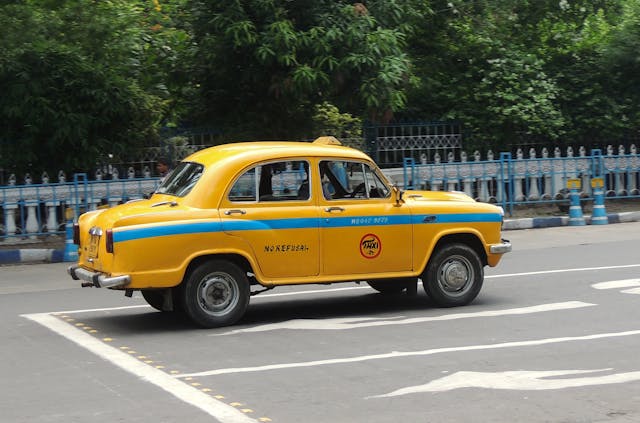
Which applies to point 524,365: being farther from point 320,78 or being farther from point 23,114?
point 23,114

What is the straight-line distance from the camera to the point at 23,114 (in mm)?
19188

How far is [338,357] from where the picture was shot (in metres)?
8.82

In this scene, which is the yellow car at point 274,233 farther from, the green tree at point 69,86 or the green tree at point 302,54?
the green tree at point 69,86

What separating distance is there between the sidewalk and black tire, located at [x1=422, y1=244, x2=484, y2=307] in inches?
308

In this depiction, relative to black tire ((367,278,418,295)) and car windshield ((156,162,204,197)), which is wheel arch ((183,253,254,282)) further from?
black tire ((367,278,418,295))

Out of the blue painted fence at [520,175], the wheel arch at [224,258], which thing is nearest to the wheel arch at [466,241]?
the wheel arch at [224,258]

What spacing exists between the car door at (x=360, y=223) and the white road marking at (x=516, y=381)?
275 centimetres

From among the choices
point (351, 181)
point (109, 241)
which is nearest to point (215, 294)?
point (109, 241)

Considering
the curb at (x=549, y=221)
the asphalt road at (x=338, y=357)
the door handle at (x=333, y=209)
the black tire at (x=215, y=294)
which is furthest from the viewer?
the curb at (x=549, y=221)

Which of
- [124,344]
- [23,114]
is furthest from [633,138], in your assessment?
[124,344]

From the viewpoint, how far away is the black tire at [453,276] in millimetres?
11117

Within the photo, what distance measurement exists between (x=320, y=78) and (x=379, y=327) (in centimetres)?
1024

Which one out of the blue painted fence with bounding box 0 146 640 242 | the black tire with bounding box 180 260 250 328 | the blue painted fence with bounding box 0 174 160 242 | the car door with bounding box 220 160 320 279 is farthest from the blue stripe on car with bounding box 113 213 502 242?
the blue painted fence with bounding box 0 146 640 242

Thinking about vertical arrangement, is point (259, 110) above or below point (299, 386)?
above
